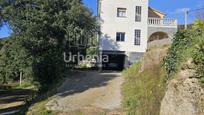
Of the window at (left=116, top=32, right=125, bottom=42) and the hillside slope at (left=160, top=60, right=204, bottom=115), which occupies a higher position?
the window at (left=116, top=32, right=125, bottom=42)

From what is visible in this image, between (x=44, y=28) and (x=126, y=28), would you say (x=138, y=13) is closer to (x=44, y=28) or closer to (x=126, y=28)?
(x=126, y=28)

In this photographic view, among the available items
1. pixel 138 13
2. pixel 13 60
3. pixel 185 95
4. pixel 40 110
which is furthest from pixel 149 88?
pixel 138 13

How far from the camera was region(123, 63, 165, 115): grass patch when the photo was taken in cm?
1659

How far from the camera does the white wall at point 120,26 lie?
44875 mm

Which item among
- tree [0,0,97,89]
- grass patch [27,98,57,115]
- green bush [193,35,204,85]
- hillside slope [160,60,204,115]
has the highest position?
tree [0,0,97,89]

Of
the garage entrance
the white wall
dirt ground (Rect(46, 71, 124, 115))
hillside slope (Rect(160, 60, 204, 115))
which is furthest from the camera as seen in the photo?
the garage entrance

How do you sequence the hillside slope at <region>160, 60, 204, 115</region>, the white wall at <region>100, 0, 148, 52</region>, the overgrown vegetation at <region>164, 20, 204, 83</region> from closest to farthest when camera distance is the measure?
the hillside slope at <region>160, 60, 204, 115</region>
the overgrown vegetation at <region>164, 20, 204, 83</region>
the white wall at <region>100, 0, 148, 52</region>

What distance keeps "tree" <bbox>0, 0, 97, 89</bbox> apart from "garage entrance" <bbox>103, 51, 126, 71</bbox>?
1191 centimetres

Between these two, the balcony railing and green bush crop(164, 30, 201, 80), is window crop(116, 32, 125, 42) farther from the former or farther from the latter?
green bush crop(164, 30, 201, 80)

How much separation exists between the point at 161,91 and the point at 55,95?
10.1 m

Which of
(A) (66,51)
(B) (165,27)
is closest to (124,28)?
(B) (165,27)

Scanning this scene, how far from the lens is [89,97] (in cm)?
2353

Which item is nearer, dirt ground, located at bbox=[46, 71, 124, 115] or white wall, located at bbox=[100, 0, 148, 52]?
dirt ground, located at bbox=[46, 71, 124, 115]

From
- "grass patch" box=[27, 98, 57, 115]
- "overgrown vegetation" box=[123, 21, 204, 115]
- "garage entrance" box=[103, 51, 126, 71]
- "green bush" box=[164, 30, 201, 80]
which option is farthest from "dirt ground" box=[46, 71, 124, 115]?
"garage entrance" box=[103, 51, 126, 71]
